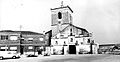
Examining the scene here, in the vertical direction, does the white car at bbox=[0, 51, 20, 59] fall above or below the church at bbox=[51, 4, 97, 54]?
below

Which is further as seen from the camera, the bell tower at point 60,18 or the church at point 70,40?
the bell tower at point 60,18

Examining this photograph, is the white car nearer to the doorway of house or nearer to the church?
the church

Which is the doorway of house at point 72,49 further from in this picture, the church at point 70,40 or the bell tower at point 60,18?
the bell tower at point 60,18

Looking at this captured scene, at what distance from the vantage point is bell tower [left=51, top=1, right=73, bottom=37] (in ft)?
209

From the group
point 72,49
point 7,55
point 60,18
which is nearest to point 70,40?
point 72,49

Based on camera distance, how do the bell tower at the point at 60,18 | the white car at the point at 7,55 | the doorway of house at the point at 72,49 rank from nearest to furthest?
the white car at the point at 7,55
the doorway of house at the point at 72,49
the bell tower at the point at 60,18

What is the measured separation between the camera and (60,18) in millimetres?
64750

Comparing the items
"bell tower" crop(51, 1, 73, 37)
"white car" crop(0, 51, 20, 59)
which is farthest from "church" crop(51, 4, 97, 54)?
"white car" crop(0, 51, 20, 59)

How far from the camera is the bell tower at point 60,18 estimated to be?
63.6 m

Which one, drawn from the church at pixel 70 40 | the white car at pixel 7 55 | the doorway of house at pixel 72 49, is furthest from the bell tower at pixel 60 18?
the white car at pixel 7 55

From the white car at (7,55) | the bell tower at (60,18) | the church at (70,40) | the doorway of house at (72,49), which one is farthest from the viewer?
the bell tower at (60,18)

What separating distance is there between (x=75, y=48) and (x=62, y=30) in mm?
7635

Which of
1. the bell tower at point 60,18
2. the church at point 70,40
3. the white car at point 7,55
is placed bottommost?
the white car at point 7,55

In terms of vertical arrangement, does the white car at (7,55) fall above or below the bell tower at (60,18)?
below
